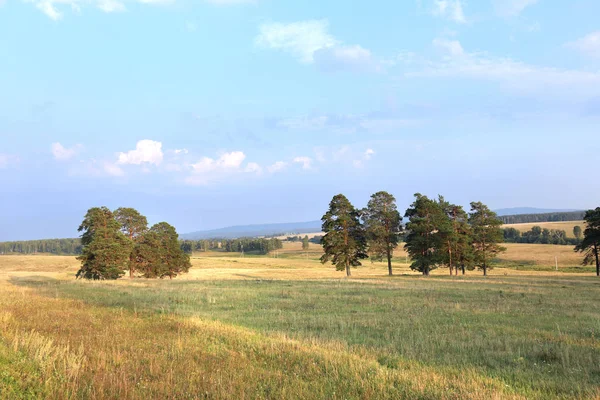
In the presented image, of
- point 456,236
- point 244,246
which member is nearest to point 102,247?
point 456,236

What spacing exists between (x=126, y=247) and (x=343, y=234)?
90.6 feet

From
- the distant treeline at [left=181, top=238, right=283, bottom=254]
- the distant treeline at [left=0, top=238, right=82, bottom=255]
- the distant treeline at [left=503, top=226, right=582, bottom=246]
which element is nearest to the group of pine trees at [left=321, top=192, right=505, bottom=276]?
the distant treeline at [left=503, top=226, right=582, bottom=246]

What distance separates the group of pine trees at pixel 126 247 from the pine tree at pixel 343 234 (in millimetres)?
24664

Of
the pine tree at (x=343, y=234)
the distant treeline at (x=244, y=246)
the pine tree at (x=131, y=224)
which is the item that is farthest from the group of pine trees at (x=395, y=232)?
the distant treeline at (x=244, y=246)

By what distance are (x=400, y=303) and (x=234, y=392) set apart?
572 inches

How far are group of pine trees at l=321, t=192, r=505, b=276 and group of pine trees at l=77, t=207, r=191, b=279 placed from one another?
24358 mm

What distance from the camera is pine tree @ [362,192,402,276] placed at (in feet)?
161

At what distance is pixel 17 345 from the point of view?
767cm

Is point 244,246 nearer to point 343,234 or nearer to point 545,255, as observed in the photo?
point 545,255

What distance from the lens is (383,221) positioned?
50000 mm

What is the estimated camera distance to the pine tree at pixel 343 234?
4744cm

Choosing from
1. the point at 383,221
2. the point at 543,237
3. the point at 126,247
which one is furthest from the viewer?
the point at 543,237

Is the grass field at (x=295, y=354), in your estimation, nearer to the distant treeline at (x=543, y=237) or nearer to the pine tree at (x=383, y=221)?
the pine tree at (x=383, y=221)

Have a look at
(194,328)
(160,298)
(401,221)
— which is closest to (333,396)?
(194,328)
